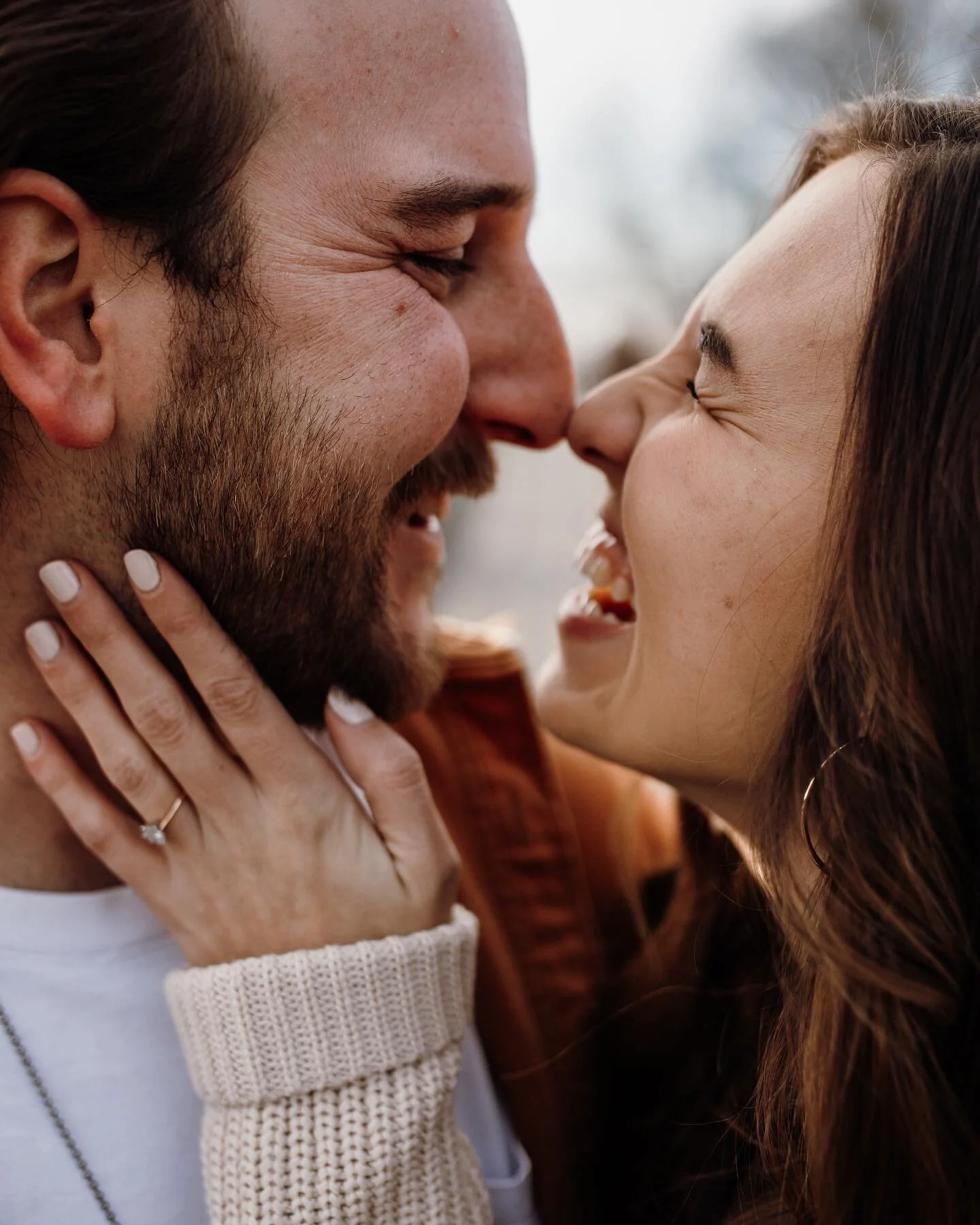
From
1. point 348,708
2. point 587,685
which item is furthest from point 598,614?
point 348,708

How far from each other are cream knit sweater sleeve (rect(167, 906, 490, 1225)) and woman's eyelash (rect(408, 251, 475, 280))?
967 mm

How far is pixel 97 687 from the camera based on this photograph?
1.51m

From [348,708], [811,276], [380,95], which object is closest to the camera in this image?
[811,276]

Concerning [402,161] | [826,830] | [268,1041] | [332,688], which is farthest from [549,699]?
[402,161]

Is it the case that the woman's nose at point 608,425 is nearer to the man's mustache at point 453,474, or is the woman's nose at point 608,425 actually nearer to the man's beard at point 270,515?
the man's mustache at point 453,474

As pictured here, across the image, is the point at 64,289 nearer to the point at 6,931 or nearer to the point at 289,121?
the point at 289,121

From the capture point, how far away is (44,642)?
149 cm

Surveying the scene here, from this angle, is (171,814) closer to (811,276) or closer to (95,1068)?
(95,1068)

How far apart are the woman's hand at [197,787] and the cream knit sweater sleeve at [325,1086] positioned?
0.08m

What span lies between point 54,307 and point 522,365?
0.69m

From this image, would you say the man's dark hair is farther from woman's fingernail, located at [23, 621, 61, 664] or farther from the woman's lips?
the woman's lips

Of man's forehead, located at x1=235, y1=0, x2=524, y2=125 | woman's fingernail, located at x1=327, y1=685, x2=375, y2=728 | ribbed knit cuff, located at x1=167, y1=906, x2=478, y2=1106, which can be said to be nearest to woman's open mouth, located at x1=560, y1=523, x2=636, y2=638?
woman's fingernail, located at x1=327, y1=685, x2=375, y2=728

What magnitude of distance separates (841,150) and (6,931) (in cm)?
159

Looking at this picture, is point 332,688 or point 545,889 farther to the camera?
point 545,889
